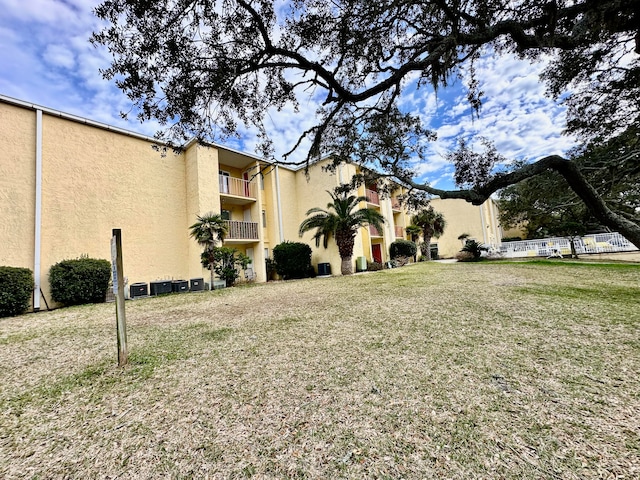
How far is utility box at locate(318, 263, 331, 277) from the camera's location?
680 inches

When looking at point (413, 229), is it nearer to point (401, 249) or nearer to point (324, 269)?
point (401, 249)

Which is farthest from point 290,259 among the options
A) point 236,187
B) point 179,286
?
point 179,286

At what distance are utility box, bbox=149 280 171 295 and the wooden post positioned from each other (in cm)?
925

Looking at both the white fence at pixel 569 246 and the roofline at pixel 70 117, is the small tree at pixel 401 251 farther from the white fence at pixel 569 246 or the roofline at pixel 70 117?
the roofline at pixel 70 117

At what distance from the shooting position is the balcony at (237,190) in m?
15.6

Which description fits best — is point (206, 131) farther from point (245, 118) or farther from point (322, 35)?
point (322, 35)

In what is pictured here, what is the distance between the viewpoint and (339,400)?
2.56 metres

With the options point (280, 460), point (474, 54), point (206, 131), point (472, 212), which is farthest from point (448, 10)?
point (472, 212)

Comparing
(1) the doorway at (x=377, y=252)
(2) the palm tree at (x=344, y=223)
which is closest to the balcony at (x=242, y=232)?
(2) the palm tree at (x=344, y=223)

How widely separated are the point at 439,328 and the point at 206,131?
21.6 ft

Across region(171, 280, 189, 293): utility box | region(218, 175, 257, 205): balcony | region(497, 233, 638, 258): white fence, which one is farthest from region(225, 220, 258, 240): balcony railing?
region(497, 233, 638, 258): white fence

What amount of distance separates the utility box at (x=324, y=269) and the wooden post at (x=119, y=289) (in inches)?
551

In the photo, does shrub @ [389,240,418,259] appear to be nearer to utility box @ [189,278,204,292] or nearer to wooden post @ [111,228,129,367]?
utility box @ [189,278,204,292]

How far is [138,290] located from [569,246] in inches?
1102
